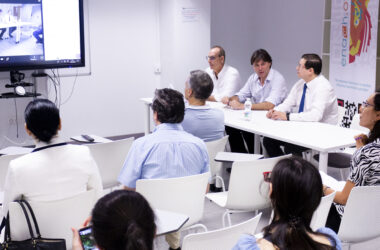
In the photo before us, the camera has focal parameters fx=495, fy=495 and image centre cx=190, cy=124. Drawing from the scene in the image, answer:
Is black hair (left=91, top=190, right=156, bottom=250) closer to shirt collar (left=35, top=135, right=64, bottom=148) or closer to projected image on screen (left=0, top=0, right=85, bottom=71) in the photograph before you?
shirt collar (left=35, top=135, right=64, bottom=148)

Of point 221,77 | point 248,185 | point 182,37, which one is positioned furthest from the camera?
point 182,37

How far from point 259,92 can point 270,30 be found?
278 cm

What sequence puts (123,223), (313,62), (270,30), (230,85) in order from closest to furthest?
1. (123,223)
2. (313,62)
3. (230,85)
4. (270,30)

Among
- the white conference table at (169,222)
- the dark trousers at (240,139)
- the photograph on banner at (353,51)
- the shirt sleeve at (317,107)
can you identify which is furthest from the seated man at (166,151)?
the photograph on banner at (353,51)

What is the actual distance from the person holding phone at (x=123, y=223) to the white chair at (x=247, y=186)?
181 cm

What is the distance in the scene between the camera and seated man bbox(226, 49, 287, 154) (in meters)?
5.44

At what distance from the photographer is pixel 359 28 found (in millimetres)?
6113

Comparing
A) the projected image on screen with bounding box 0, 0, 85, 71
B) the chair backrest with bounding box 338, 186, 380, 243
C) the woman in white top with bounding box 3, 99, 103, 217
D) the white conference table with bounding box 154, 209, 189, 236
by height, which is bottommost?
the chair backrest with bounding box 338, 186, 380, 243

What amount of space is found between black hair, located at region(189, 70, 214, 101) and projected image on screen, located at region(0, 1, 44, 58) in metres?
2.83

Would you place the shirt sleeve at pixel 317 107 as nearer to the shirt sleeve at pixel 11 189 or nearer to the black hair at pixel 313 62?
the black hair at pixel 313 62

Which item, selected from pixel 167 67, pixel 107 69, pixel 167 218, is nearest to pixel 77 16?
pixel 107 69

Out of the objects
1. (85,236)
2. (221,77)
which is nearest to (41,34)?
(221,77)

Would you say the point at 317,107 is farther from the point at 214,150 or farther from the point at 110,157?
the point at 110,157

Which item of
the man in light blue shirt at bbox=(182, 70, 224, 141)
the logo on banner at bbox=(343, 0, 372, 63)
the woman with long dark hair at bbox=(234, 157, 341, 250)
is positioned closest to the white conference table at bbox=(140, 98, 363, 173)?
the man in light blue shirt at bbox=(182, 70, 224, 141)
